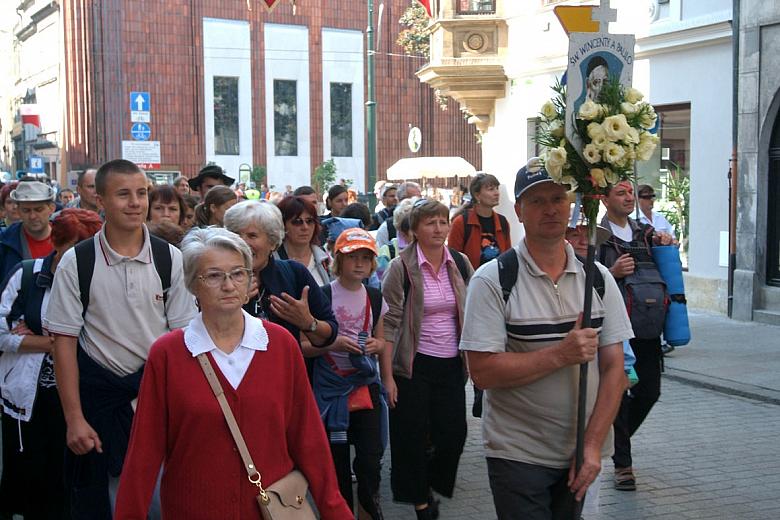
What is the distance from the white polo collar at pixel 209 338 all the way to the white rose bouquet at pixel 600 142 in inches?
48.5

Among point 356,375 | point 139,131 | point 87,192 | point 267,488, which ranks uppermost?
point 139,131

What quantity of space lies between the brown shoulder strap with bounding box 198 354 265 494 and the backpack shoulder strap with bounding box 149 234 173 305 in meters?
1.38

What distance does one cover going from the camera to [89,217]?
5473 millimetres

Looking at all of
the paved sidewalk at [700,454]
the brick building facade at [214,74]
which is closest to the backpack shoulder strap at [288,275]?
the paved sidewalk at [700,454]

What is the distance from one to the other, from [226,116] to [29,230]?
42830 mm

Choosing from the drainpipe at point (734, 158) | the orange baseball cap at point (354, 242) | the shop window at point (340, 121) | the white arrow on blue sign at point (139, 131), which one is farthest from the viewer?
the shop window at point (340, 121)

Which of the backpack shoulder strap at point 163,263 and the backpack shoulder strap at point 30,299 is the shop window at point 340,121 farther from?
the backpack shoulder strap at point 163,263

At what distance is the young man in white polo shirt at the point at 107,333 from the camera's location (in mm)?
4578

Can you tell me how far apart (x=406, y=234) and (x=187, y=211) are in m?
1.79

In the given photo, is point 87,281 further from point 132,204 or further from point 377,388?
point 377,388

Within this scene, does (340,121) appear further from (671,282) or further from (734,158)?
(671,282)

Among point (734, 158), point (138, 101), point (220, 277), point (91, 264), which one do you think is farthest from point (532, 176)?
point (138, 101)

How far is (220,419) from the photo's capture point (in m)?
3.37

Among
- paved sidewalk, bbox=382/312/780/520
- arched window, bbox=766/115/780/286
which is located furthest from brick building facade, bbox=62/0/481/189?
paved sidewalk, bbox=382/312/780/520
